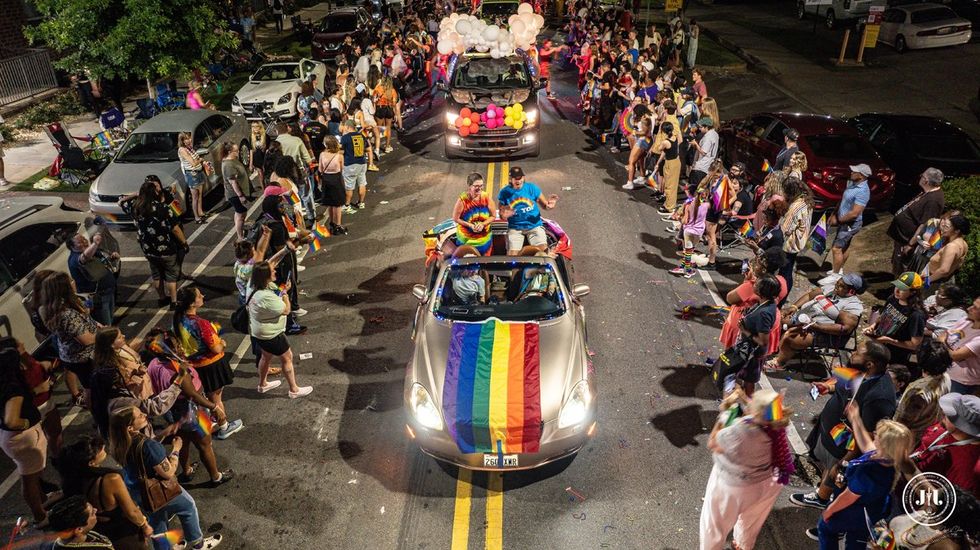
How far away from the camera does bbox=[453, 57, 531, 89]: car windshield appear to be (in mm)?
14969

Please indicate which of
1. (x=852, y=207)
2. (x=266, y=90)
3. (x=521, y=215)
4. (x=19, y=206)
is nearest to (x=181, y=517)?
(x=521, y=215)

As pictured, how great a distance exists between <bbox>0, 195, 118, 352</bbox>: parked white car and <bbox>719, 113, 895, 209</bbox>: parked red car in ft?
36.1

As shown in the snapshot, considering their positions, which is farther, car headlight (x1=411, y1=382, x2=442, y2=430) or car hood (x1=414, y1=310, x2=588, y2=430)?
car hood (x1=414, y1=310, x2=588, y2=430)

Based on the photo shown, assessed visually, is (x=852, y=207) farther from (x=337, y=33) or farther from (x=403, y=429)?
(x=337, y=33)

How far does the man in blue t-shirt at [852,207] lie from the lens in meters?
8.71

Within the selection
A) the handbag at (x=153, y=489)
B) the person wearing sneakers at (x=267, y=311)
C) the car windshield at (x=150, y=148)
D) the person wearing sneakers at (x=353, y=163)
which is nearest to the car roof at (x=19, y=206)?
the car windshield at (x=150, y=148)

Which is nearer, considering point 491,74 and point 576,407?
point 576,407

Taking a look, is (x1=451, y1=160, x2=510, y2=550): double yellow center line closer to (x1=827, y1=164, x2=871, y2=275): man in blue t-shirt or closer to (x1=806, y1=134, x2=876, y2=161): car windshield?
(x1=827, y1=164, x2=871, y2=275): man in blue t-shirt

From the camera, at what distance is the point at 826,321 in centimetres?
732

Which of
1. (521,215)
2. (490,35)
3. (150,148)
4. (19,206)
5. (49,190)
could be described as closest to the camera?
(19,206)

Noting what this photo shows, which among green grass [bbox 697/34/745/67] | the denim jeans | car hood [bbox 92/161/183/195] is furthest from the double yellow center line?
green grass [bbox 697/34/745/67]

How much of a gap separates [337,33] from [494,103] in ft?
39.8

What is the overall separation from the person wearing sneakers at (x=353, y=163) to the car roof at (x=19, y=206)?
4559 mm

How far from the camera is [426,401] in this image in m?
5.94
